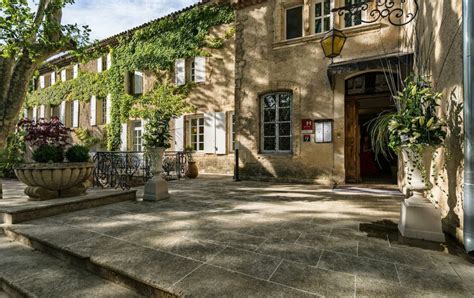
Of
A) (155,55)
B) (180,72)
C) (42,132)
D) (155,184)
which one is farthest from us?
(155,55)

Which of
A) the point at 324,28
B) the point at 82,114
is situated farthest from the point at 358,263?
the point at 82,114

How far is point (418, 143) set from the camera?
252 cm

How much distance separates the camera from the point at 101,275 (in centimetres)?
203

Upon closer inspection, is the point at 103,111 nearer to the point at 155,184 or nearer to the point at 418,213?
the point at 155,184

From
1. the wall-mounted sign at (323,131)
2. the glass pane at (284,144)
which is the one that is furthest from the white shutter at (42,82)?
the wall-mounted sign at (323,131)

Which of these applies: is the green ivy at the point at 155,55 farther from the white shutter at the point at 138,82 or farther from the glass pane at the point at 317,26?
the glass pane at the point at 317,26

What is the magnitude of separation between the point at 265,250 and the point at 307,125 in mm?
5113

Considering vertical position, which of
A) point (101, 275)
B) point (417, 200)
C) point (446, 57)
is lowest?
point (101, 275)

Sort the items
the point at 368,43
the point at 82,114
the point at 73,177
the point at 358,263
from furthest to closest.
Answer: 1. the point at 82,114
2. the point at 368,43
3. the point at 73,177
4. the point at 358,263

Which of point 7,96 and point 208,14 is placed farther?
point 208,14

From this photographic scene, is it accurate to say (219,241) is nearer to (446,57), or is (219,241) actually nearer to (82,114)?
(446,57)

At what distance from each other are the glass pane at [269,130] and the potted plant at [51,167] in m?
4.86

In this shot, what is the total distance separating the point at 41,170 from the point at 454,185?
6.00 metres

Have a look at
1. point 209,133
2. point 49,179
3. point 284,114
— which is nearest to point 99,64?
point 209,133
